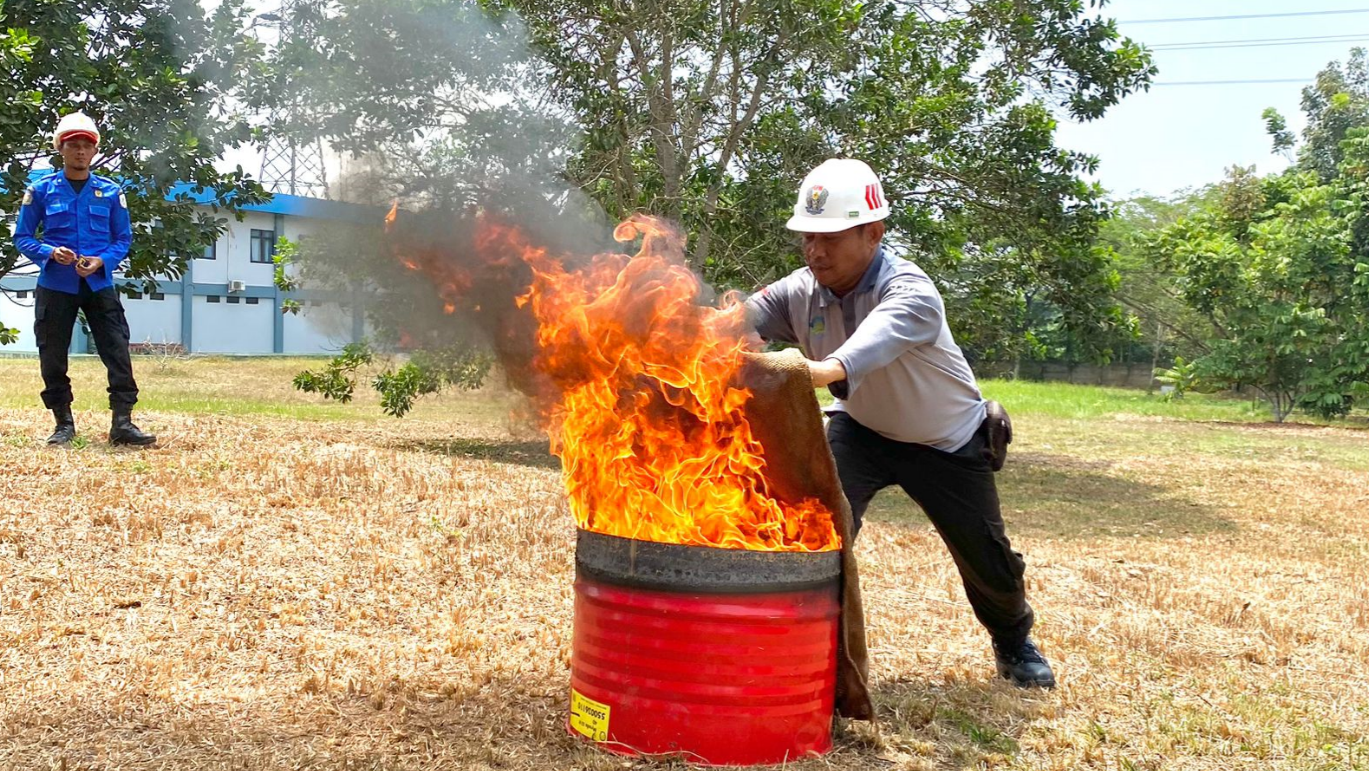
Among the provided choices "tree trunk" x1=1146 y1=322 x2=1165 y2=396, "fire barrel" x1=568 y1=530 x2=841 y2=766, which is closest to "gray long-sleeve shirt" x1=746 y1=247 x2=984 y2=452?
"fire barrel" x1=568 y1=530 x2=841 y2=766

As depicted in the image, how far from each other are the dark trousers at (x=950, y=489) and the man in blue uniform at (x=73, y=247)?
16.8ft

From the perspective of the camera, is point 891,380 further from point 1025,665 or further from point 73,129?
point 73,129

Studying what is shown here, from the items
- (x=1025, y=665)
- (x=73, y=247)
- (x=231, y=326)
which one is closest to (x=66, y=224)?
(x=73, y=247)

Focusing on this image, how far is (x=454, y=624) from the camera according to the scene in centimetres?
539

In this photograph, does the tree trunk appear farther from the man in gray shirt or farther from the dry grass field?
the man in gray shirt

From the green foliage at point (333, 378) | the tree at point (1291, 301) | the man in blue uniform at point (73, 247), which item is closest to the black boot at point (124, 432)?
the man in blue uniform at point (73, 247)

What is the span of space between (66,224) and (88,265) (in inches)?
12.9

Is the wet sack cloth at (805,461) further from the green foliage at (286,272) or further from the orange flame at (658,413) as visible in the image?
the green foliage at (286,272)

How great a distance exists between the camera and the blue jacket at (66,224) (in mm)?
7277

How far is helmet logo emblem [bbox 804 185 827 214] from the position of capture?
13.1 feet

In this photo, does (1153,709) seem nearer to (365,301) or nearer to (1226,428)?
(365,301)

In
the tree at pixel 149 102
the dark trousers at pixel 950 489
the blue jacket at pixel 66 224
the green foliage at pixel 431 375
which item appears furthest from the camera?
the tree at pixel 149 102

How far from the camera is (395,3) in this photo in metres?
7.16

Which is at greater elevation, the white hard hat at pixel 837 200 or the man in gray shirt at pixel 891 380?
the white hard hat at pixel 837 200
